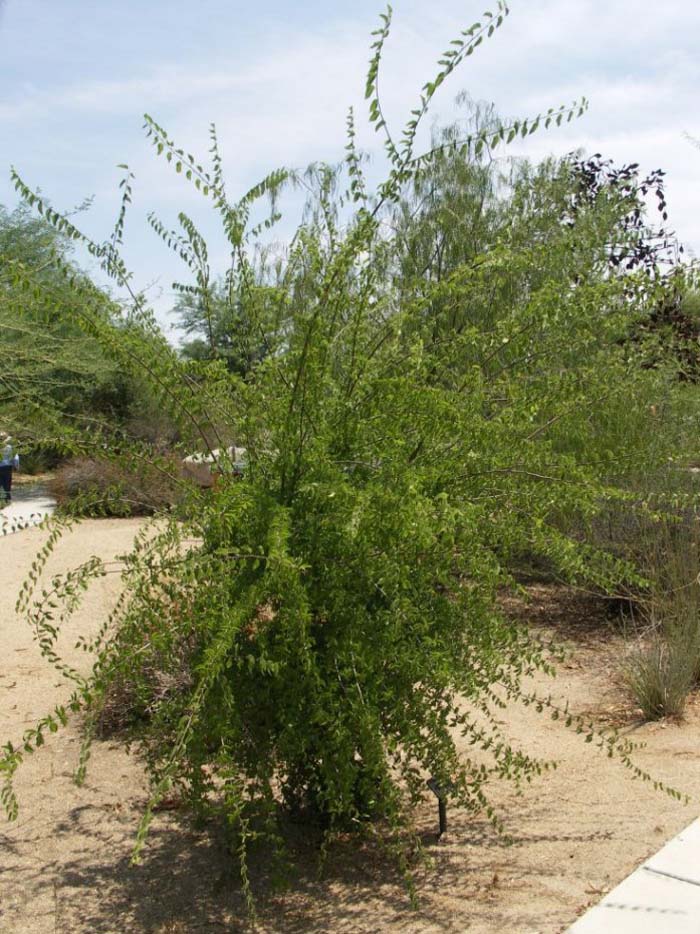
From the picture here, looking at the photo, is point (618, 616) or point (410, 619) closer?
point (410, 619)

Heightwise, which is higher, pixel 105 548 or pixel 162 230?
pixel 162 230

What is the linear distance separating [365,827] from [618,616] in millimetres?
5207

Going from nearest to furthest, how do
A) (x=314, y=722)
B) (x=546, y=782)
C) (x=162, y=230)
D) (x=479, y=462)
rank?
1. (x=314, y=722)
2. (x=479, y=462)
3. (x=162, y=230)
4. (x=546, y=782)

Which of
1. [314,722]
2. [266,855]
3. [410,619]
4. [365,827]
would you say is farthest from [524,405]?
[266,855]

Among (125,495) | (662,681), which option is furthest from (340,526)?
(662,681)

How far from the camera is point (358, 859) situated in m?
4.45

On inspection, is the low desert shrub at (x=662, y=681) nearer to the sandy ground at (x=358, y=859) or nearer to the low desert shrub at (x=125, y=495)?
the sandy ground at (x=358, y=859)

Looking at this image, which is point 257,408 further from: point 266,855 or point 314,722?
point 266,855

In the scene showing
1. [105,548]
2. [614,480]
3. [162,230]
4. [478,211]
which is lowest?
[105,548]

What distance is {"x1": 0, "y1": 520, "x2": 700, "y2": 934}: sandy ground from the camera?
12.7 feet

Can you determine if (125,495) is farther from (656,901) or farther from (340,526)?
(656,901)

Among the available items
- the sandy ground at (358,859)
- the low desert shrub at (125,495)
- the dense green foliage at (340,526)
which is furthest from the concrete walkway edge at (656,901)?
the low desert shrub at (125,495)

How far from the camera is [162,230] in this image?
4461 mm

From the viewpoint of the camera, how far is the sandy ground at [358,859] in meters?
3.88
